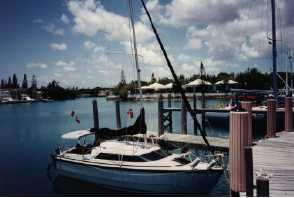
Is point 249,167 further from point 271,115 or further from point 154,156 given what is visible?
point 271,115

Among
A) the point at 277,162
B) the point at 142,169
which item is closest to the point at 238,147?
the point at 277,162

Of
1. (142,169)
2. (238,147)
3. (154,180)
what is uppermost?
(238,147)

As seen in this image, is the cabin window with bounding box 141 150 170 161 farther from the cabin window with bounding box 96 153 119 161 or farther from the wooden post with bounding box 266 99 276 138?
the wooden post with bounding box 266 99 276 138

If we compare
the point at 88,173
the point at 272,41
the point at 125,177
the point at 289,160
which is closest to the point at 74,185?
the point at 88,173

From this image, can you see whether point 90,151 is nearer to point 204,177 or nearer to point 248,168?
point 204,177

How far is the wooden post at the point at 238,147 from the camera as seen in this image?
25.6ft

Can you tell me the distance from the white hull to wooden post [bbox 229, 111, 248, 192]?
4674mm

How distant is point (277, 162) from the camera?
11164 mm

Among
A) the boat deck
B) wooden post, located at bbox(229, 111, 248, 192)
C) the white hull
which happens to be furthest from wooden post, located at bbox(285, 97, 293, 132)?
wooden post, located at bbox(229, 111, 248, 192)

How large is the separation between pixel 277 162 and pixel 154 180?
17.5ft

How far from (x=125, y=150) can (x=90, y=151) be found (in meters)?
3.59

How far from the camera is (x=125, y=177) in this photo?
552 inches

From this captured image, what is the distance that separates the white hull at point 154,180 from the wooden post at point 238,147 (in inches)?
184

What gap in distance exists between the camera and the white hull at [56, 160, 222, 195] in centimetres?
1273
